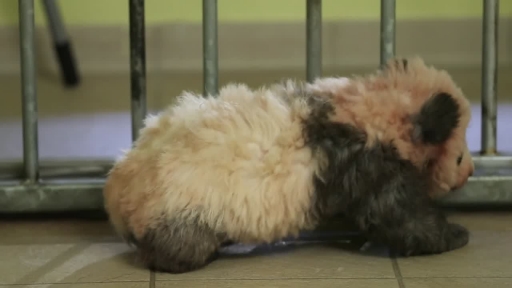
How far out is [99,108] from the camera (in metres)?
2.05

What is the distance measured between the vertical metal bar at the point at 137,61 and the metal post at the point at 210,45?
10 cm

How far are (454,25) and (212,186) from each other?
148cm

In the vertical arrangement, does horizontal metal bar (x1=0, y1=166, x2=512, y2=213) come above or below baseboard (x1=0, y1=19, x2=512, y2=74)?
below

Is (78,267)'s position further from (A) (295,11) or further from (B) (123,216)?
(A) (295,11)

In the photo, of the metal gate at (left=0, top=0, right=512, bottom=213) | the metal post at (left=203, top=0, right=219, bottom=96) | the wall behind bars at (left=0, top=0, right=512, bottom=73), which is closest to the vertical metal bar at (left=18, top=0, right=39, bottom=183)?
the metal gate at (left=0, top=0, right=512, bottom=213)

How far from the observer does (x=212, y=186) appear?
41.8 inches

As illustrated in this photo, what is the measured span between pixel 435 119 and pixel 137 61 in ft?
1.54

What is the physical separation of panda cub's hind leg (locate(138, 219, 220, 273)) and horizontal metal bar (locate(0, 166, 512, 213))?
0.23 meters

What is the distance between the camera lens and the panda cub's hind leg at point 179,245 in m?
1.06

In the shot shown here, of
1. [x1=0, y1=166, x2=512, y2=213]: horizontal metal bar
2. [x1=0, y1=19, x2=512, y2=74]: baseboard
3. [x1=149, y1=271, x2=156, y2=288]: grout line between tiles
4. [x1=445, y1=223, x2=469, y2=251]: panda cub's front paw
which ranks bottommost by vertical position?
[x1=149, y1=271, x2=156, y2=288]: grout line between tiles

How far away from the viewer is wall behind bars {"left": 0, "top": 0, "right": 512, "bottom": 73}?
2.32m

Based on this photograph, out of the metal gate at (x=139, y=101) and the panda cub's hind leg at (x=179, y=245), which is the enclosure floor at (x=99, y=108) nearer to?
the metal gate at (x=139, y=101)

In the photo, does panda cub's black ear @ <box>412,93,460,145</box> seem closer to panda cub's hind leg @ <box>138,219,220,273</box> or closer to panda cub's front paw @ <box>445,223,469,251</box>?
panda cub's front paw @ <box>445,223,469,251</box>

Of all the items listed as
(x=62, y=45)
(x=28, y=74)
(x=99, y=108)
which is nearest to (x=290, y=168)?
(x=28, y=74)
